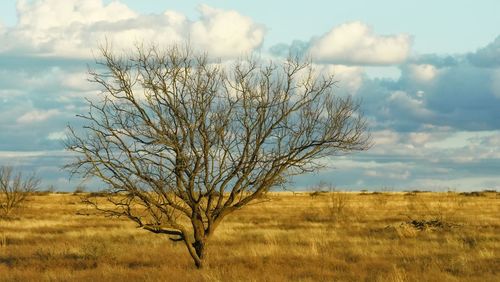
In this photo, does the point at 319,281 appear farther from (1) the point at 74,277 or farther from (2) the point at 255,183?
(1) the point at 74,277

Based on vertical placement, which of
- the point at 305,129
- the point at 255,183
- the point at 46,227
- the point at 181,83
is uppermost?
the point at 181,83

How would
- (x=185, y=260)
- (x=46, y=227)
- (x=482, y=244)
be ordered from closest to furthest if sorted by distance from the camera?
(x=185, y=260) < (x=482, y=244) < (x=46, y=227)

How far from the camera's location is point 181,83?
15.9 m

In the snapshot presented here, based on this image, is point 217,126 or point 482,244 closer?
point 217,126

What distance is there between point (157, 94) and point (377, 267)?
7.77 metres

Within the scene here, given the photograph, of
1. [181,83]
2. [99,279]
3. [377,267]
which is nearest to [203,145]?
[181,83]

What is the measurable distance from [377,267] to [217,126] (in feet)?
20.8

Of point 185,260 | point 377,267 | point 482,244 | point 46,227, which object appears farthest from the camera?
point 46,227

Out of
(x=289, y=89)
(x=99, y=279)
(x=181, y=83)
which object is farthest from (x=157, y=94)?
(x=99, y=279)

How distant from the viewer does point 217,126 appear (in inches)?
624

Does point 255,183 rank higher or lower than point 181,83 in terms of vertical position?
lower

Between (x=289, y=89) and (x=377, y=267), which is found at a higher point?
(x=289, y=89)

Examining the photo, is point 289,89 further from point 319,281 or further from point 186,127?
point 319,281

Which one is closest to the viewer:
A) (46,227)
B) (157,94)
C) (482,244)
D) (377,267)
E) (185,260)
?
(157,94)
